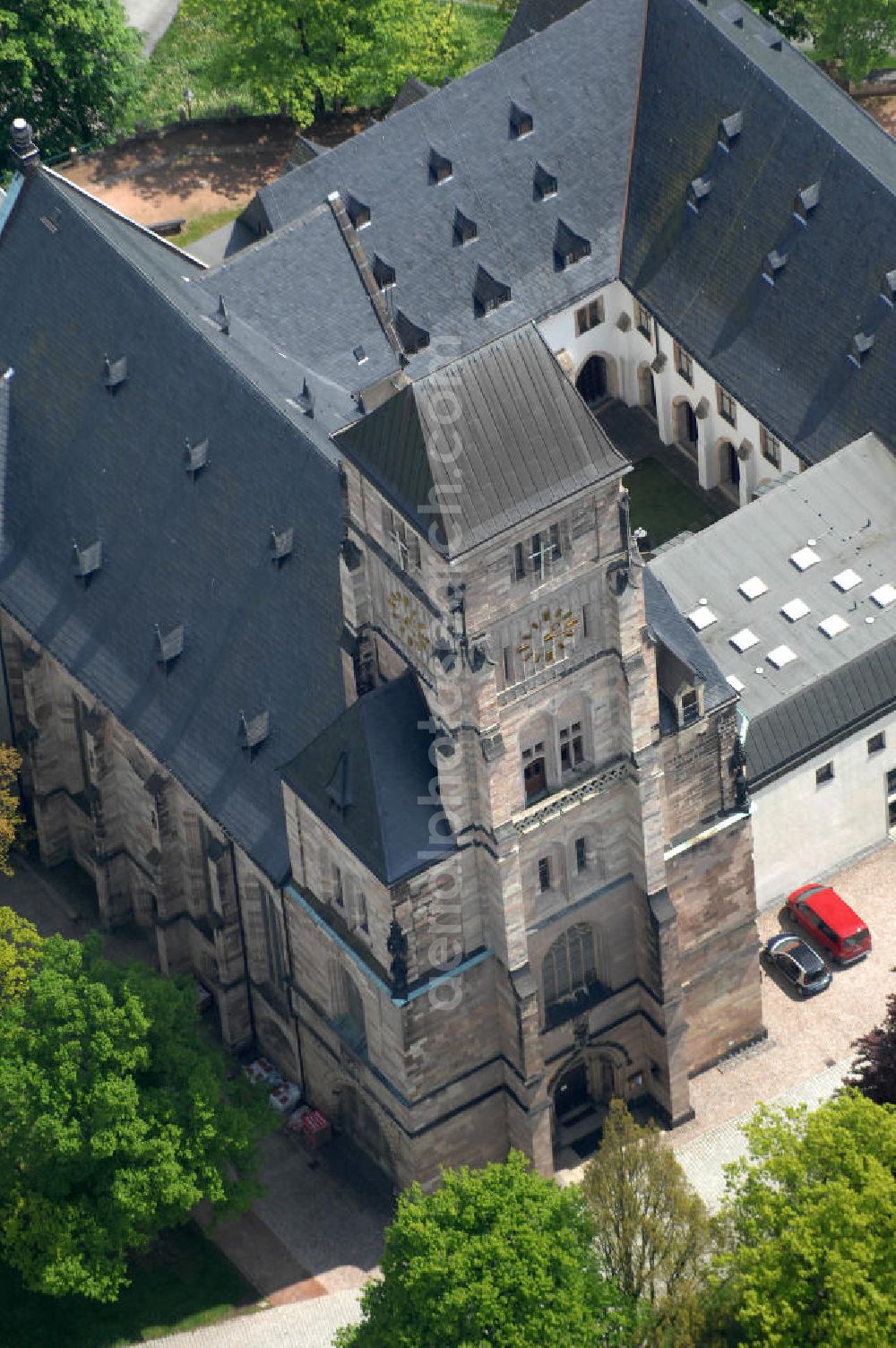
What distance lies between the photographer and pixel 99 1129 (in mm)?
138250

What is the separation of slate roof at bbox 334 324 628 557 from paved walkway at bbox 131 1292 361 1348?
3384cm

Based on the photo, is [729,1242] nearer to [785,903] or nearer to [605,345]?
[785,903]

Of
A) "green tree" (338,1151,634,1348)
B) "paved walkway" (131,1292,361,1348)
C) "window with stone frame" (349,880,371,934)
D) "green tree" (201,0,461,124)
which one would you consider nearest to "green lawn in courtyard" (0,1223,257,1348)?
"paved walkway" (131,1292,361,1348)

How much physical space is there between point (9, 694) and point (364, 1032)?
83.9 feet

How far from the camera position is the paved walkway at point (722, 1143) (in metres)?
146

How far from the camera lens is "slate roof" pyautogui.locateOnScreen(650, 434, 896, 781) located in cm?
15162

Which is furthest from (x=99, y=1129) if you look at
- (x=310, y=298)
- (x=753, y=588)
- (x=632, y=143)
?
(x=632, y=143)

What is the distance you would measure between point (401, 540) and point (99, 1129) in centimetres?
2607

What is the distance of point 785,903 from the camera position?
15650cm

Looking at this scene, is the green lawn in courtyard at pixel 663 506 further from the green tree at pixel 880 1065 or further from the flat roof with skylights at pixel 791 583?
the green tree at pixel 880 1065

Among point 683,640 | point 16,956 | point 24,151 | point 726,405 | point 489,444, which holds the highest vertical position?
point 24,151

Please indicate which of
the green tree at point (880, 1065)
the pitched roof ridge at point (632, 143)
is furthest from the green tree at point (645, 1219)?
the pitched roof ridge at point (632, 143)

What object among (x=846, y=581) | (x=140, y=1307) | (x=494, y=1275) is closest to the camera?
(x=494, y=1275)

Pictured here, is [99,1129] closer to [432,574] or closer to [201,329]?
[432,574]
